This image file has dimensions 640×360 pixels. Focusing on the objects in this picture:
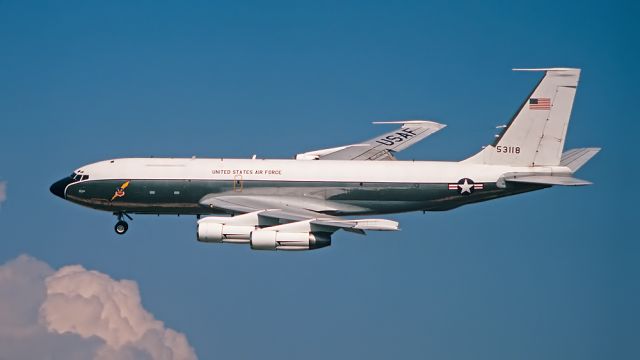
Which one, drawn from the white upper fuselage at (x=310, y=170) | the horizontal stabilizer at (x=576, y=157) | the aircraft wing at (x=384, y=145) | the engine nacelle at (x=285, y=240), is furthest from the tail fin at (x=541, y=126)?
the engine nacelle at (x=285, y=240)

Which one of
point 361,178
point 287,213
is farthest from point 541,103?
point 287,213

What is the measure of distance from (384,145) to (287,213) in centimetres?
1846

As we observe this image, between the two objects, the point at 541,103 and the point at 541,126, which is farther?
the point at 541,126

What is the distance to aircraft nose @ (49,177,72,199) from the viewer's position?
109000 millimetres

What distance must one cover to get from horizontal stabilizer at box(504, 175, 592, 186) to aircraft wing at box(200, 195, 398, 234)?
1262cm

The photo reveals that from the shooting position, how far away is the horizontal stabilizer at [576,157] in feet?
350

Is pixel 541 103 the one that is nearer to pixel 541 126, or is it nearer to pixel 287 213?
pixel 541 126

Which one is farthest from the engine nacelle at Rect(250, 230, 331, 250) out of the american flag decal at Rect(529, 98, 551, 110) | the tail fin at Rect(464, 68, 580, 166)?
the american flag decal at Rect(529, 98, 551, 110)

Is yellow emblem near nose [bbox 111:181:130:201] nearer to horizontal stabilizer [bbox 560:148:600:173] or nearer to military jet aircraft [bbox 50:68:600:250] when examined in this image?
military jet aircraft [bbox 50:68:600:250]

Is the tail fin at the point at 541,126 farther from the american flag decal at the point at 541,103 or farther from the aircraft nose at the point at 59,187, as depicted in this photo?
the aircraft nose at the point at 59,187

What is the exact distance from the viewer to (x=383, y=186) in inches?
4178

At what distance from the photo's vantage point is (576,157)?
353ft

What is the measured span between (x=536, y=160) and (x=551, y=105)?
158 inches

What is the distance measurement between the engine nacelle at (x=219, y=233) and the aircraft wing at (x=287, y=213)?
198 cm
